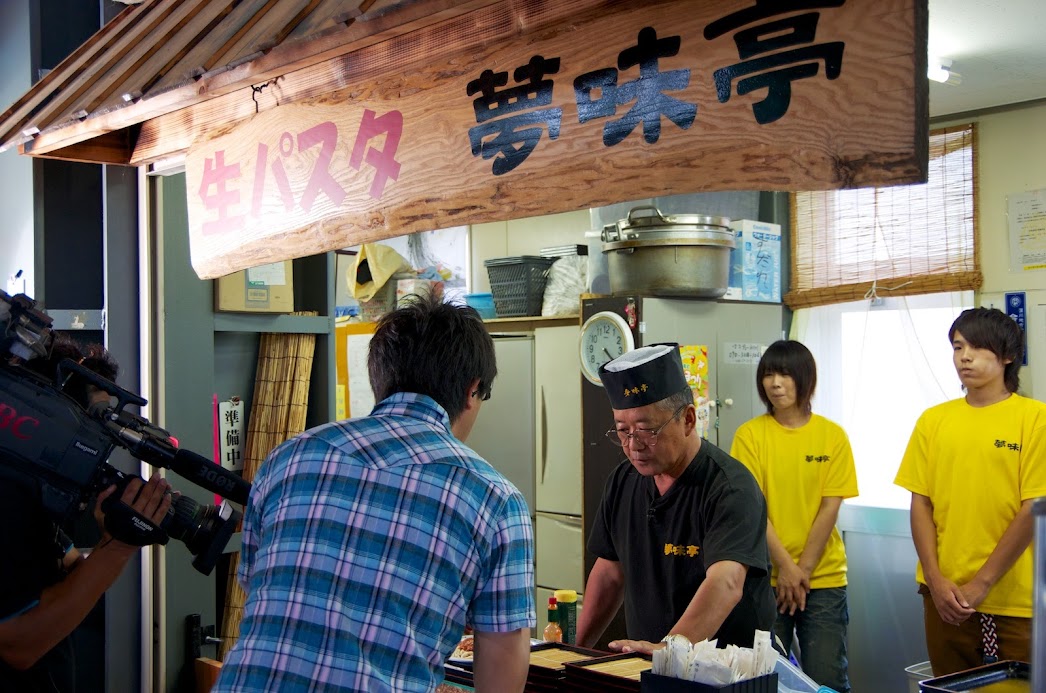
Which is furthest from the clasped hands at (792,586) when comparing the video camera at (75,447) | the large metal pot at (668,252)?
the video camera at (75,447)

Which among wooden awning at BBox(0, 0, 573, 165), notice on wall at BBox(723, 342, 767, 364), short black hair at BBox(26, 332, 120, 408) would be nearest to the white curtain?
notice on wall at BBox(723, 342, 767, 364)

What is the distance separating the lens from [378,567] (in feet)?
5.53

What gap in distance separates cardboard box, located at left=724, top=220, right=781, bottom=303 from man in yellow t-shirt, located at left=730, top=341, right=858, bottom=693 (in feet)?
3.05

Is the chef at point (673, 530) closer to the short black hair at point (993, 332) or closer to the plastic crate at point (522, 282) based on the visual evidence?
the short black hair at point (993, 332)

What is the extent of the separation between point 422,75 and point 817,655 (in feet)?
10.8

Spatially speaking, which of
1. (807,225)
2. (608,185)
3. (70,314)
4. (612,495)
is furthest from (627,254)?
(608,185)

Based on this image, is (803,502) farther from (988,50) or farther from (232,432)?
(232,432)

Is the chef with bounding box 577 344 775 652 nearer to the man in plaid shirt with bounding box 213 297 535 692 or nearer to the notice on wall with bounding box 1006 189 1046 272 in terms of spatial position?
the man in plaid shirt with bounding box 213 297 535 692

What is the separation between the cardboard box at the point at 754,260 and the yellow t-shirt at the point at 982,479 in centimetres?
159

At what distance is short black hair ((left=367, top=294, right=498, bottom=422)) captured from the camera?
189cm

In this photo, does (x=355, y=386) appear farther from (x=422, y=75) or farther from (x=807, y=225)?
(x=422, y=75)

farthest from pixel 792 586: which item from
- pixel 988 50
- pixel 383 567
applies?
pixel 383 567

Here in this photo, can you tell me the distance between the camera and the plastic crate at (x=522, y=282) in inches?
226

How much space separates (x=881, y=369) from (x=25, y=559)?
455 cm
